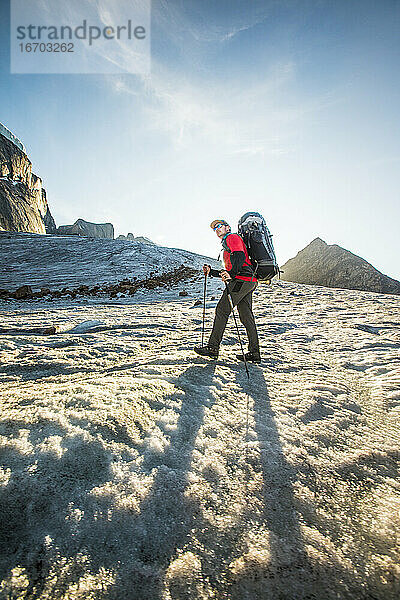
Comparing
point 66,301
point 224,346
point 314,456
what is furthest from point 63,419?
point 66,301

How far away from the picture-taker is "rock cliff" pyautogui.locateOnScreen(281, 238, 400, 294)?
2144 cm

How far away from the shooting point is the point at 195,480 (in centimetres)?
214

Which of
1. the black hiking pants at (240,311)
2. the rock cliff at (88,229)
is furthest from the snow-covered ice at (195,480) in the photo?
the rock cliff at (88,229)

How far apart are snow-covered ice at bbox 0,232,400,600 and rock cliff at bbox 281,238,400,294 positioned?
784 inches

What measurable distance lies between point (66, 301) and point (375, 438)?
10.5m

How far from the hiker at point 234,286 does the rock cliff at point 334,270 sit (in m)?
19.9

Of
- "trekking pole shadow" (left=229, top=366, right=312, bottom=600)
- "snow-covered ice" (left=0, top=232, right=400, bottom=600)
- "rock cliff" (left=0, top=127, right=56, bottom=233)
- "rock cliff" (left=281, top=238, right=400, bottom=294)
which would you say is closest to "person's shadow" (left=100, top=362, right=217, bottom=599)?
"snow-covered ice" (left=0, top=232, right=400, bottom=600)

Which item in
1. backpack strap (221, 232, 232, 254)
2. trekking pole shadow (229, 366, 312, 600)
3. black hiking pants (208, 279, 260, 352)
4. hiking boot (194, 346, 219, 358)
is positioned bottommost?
trekking pole shadow (229, 366, 312, 600)

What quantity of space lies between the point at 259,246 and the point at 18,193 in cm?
9074

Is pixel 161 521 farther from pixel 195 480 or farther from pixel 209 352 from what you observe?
pixel 209 352

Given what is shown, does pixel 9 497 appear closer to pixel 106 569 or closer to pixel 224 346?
pixel 106 569

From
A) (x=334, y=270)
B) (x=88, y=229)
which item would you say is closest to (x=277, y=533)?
(x=334, y=270)

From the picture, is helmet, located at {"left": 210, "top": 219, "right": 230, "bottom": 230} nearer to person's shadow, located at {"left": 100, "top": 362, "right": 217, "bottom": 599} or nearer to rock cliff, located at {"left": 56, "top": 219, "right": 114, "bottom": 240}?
person's shadow, located at {"left": 100, "top": 362, "right": 217, "bottom": 599}

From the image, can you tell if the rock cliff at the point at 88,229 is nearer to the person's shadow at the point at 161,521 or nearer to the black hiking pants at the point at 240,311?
the black hiking pants at the point at 240,311
